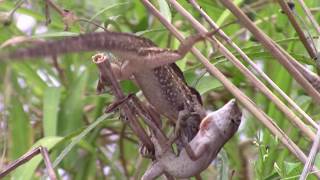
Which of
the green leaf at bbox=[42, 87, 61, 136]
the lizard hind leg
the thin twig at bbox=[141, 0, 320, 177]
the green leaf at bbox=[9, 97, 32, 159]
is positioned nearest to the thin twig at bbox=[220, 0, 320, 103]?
the thin twig at bbox=[141, 0, 320, 177]

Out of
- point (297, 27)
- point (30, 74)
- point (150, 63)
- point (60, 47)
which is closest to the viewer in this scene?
point (60, 47)

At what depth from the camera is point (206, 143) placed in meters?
0.73

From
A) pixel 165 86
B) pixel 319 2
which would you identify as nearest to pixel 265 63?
pixel 319 2

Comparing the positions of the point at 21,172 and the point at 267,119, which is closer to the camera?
the point at 267,119

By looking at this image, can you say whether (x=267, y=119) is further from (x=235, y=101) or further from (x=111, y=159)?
(x=111, y=159)

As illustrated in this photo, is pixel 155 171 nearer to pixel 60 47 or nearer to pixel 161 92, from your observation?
pixel 161 92

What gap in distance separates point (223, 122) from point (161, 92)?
8 cm

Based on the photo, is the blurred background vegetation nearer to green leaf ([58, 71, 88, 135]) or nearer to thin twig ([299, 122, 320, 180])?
green leaf ([58, 71, 88, 135])

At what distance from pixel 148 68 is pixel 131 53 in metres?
0.04

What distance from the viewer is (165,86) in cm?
74

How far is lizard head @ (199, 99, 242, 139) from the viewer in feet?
2.38

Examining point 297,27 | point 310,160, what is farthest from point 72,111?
point 310,160

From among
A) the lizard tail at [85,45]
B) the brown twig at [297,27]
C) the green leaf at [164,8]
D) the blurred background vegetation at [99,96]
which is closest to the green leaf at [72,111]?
the blurred background vegetation at [99,96]

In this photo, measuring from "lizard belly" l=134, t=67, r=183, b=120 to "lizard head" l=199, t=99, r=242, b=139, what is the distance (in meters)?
0.04
